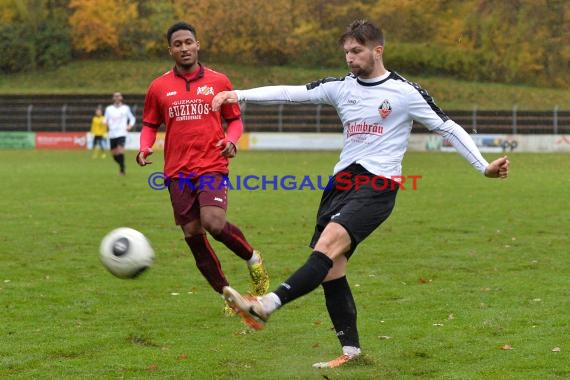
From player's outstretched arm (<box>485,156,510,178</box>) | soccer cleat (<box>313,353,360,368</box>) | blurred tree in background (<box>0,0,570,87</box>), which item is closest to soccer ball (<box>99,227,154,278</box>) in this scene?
soccer cleat (<box>313,353,360,368</box>)

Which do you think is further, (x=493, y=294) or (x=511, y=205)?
(x=511, y=205)

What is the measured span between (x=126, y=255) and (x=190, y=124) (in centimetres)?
121

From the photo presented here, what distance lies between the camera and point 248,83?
49.2 meters

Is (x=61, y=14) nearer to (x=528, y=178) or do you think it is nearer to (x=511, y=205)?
(x=528, y=178)

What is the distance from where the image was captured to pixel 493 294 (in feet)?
28.5

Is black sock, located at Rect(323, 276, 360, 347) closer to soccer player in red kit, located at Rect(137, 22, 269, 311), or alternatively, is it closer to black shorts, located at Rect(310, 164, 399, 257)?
black shorts, located at Rect(310, 164, 399, 257)

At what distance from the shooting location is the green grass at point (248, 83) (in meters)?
47.7

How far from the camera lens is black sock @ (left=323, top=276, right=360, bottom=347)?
6.38 meters

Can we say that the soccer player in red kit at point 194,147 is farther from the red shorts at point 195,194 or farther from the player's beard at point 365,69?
the player's beard at point 365,69

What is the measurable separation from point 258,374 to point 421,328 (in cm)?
173

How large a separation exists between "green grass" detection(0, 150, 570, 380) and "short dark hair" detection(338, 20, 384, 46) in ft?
6.79

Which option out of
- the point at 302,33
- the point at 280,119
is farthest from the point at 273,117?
the point at 302,33

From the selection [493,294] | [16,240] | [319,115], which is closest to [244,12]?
[319,115]

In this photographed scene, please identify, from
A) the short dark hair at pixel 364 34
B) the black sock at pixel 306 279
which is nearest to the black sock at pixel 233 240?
the black sock at pixel 306 279
